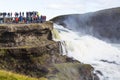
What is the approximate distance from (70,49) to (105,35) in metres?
56.6

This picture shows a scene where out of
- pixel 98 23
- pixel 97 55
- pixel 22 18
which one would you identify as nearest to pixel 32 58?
pixel 22 18

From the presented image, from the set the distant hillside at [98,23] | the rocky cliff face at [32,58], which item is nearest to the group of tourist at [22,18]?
the rocky cliff face at [32,58]

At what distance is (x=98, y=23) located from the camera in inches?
5157

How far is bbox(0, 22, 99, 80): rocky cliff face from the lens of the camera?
4872cm

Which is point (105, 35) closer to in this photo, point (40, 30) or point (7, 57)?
point (40, 30)

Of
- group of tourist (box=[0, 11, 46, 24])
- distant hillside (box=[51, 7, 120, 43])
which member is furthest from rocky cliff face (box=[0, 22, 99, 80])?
distant hillside (box=[51, 7, 120, 43])

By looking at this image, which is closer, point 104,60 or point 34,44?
point 34,44

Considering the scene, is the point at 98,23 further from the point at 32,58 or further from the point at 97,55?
the point at 32,58

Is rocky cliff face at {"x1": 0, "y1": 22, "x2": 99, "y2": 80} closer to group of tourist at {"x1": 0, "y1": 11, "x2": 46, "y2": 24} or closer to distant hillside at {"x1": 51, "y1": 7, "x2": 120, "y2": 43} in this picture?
group of tourist at {"x1": 0, "y1": 11, "x2": 46, "y2": 24}

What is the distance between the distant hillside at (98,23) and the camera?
397 ft

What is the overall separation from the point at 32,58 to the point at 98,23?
8248 cm

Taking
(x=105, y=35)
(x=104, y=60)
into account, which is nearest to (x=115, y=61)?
(x=104, y=60)

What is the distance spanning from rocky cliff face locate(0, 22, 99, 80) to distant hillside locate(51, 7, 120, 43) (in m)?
62.6

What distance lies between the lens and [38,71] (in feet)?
163
